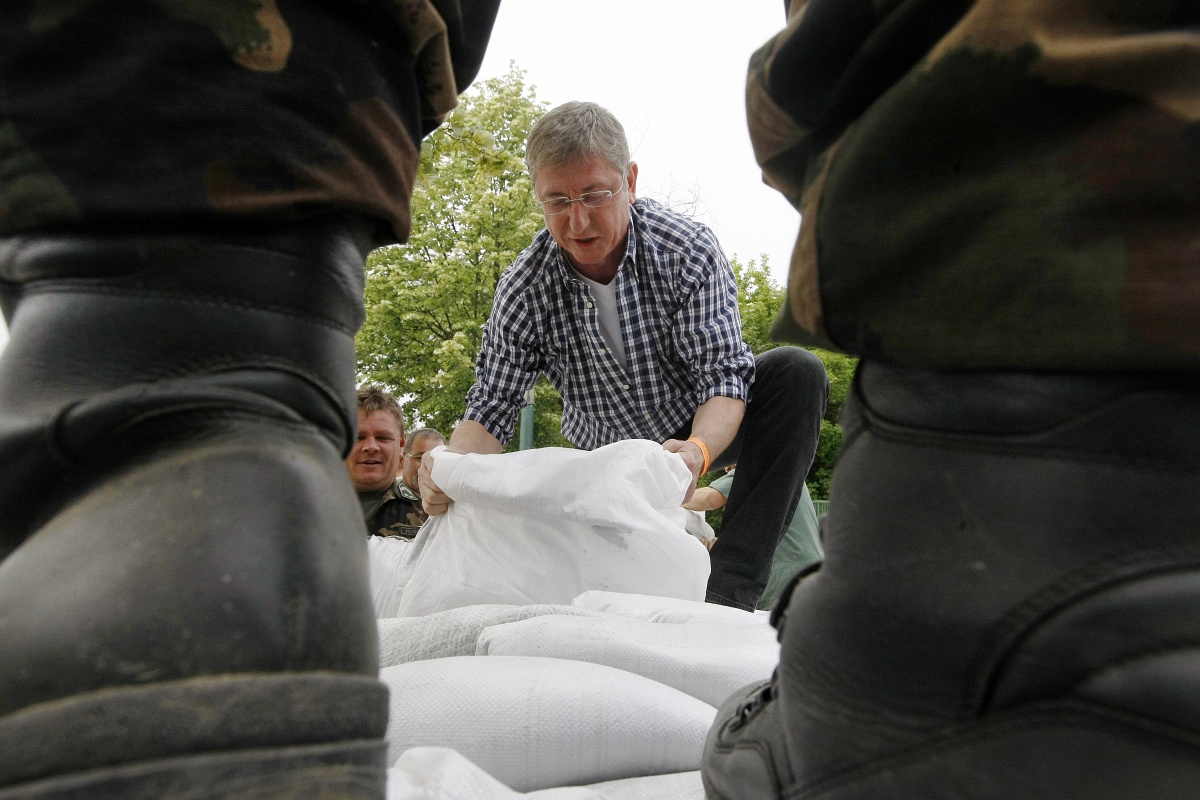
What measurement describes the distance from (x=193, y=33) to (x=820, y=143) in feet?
1.18

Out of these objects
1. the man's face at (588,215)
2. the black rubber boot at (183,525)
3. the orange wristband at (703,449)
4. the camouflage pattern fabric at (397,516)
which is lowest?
the camouflage pattern fabric at (397,516)

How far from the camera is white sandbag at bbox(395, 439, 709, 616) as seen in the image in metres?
1.70

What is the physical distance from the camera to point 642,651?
1.12 meters

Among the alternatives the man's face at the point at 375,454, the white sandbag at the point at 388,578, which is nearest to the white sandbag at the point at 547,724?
the white sandbag at the point at 388,578

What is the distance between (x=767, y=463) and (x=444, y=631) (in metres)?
1.55

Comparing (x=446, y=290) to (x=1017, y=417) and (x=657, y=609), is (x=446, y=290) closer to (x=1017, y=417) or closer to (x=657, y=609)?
(x=657, y=609)

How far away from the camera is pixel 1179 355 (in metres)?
0.40

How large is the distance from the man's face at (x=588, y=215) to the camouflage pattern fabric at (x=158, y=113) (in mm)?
2129

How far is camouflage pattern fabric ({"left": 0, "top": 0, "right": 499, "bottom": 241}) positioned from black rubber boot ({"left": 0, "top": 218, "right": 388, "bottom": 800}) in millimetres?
21

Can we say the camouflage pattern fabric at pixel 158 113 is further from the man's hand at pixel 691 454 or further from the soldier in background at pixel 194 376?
the man's hand at pixel 691 454

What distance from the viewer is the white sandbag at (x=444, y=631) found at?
1289 millimetres

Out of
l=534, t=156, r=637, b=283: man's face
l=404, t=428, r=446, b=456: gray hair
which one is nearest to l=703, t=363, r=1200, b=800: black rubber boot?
l=534, t=156, r=637, b=283: man's face

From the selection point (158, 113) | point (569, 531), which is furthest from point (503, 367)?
point (158, 113)

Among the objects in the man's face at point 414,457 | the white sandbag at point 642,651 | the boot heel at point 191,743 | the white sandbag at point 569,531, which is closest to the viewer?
the boot heel at point 191,743
